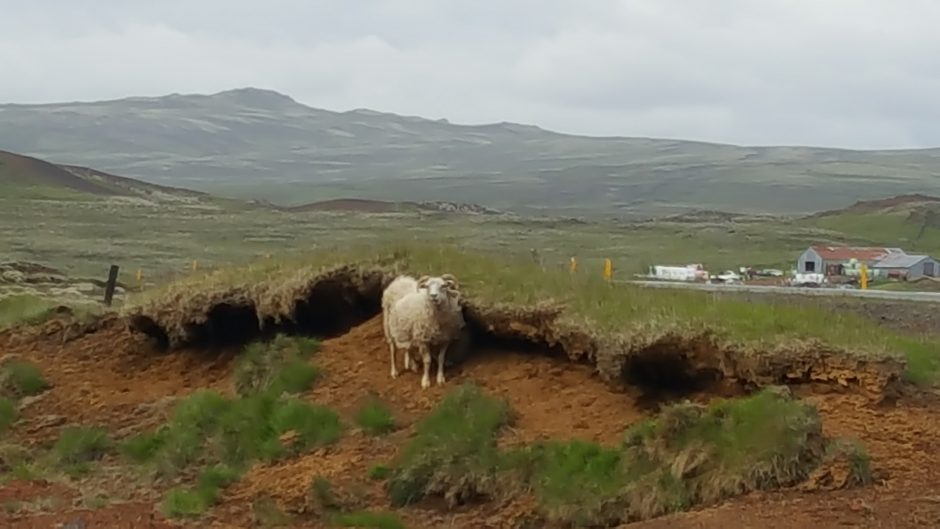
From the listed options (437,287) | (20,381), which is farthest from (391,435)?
(20,381)

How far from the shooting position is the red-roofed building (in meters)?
47.5

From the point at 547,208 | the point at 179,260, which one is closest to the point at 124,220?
the point at 179,260

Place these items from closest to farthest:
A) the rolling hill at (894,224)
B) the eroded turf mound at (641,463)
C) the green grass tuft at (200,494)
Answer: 1. the eroded turf mound at (641,463)
2. the green grass tuft at (200,494)
3. the rolling hill at (894,224)

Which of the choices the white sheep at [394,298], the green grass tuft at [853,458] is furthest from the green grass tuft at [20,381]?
the green grass tuft at [853,458]

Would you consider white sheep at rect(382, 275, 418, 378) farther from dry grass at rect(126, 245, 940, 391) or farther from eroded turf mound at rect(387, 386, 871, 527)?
eroded turf mound at rect(387, 386, 871, 527)

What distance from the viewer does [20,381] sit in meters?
20.5

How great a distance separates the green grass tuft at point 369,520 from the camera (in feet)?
45.3

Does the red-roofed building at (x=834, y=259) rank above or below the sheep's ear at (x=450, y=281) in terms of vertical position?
below

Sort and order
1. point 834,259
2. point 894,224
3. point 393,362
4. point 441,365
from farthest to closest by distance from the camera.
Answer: point 894,224 → point 834,259 → point 393,362 → point 441,365

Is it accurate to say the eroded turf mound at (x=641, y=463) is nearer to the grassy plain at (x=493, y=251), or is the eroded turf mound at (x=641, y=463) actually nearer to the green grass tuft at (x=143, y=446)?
the grassy plain at (x=493, y=251)

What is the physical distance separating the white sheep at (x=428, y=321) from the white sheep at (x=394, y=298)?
0.18 m

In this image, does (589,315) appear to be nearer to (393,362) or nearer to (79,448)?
(393,362)

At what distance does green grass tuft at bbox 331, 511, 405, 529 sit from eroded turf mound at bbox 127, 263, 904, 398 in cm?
290

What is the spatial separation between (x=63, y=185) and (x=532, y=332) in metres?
90.6
